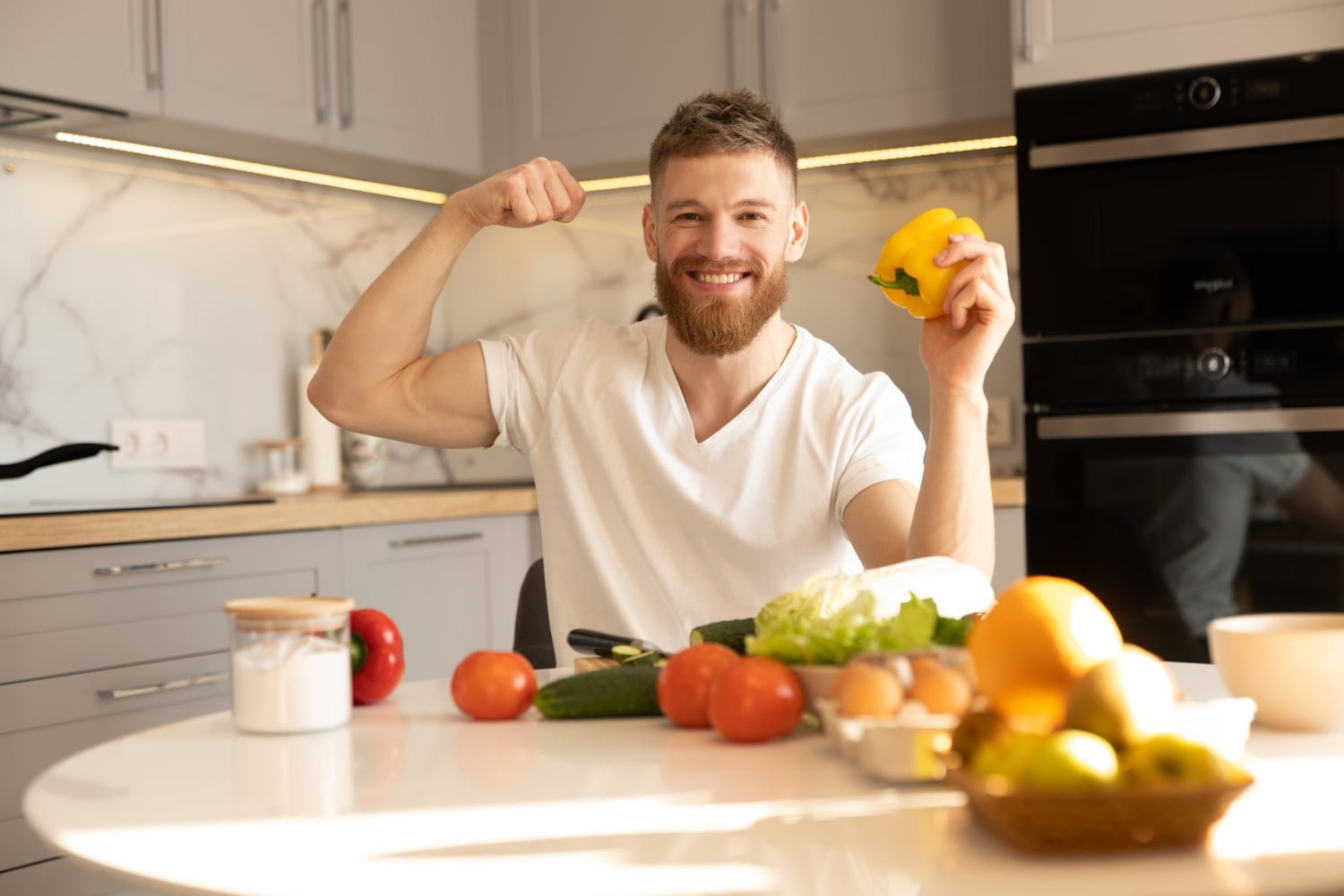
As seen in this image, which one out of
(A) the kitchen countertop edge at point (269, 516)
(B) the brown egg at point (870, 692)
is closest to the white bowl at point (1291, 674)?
(B) the brown egg at point (870, 692)

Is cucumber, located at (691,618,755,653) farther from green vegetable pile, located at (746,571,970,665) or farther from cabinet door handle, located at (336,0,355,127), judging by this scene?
cabinet door handle, located at (336,0,355,127)

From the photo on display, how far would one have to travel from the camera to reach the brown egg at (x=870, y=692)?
933 millimetres

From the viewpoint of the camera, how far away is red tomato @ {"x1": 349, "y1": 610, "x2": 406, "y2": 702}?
4.22 ft

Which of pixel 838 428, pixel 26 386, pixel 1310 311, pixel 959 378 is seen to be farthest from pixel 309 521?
pixel 1310 311

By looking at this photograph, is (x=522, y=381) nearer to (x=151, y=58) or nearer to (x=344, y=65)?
(x=151, y=58)

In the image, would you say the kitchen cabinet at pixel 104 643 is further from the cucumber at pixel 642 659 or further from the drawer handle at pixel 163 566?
the cucumber at pixel 642 659

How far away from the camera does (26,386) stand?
10.2 feet

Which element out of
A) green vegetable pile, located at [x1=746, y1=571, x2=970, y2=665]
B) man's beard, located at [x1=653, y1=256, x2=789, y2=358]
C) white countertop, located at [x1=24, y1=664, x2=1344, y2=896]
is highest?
man's beard, located at [x1=653, y1=256, x2=789, y2=358]

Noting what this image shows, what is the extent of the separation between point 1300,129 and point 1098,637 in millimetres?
2191

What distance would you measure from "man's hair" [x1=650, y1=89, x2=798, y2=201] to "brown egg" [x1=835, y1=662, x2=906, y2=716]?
45.8 inches

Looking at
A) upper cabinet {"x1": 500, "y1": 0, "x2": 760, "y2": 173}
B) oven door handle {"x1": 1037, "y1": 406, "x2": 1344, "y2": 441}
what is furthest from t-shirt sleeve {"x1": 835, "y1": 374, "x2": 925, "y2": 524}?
upper cabinet {"x1": 500, "y1": 0, "x2": 760, "y2": 173}

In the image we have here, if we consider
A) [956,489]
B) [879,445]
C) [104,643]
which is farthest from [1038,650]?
[104,643]

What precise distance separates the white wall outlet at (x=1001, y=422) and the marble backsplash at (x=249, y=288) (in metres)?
0.03

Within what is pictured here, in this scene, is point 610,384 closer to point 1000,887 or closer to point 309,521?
point 309,521
